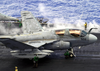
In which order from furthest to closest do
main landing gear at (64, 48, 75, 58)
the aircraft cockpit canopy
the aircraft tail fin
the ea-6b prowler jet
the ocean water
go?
the ocean water < the aircraft tail fin < main landing gear at (64, 48, 75, 58) < the aircraft cockpit canopy < the ea-6b prowler jet

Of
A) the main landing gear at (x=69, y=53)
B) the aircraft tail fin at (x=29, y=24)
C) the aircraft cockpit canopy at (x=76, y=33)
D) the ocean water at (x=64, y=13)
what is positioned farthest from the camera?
the ocean water at (x=64, y=13)

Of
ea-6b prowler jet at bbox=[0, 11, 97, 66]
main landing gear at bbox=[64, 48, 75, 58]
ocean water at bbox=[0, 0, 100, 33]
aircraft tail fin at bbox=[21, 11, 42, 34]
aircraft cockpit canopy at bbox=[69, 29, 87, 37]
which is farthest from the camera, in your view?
ocean water at bbox=[0, 0, 100, 33]

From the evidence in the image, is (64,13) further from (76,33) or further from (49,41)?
(49,41)

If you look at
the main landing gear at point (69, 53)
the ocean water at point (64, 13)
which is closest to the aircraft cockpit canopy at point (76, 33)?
the main landing gear at point (69, 53)

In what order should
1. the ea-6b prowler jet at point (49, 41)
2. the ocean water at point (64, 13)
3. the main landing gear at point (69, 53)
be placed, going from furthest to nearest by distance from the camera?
the ocean water at point (64, 13), the main landing gear at point (69, 53), the ea-6b prowler jet at point (49, 41)

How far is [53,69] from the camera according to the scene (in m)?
16.2

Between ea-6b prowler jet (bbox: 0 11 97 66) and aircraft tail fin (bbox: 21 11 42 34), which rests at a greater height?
aircraft tail fin (bbox: 21 11 42 34)

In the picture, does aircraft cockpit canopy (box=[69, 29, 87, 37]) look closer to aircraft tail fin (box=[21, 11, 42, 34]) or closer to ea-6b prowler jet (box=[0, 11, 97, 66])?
ea-6b prowler jet (box=[0, 11, 97, 66])

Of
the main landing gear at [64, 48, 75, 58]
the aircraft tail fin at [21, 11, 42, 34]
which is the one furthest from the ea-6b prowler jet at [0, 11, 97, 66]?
the aircraft tail fin at [21, 11, 42, 34]

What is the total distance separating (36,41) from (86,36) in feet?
21.7

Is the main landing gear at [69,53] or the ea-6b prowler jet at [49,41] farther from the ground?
the ea-6b prowler jet at [49,41]

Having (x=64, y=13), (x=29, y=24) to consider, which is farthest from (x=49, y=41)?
(x=64, y=13)

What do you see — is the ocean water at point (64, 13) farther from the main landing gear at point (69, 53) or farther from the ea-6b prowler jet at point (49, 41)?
the ea-6b prowler jet at point (49, 41)

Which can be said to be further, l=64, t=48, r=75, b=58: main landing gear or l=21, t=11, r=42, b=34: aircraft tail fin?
l=21, t=11, r=42, b=34: aircraft tail fin
